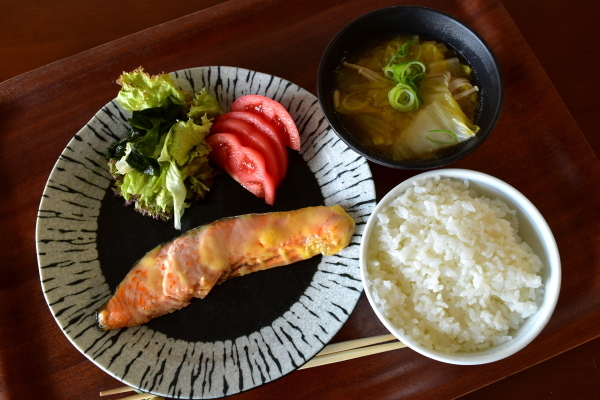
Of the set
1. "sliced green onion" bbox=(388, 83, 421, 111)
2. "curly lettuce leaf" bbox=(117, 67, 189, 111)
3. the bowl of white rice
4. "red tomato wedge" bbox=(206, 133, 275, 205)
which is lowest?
the bowl of white rice

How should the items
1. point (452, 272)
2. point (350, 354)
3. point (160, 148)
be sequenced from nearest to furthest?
point (452, 272), point (350, 354), point (160, 148)

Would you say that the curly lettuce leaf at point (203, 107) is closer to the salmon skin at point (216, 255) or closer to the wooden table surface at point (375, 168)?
the wooden table surface at point (375, 168)

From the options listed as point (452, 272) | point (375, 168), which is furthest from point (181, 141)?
point (452, 272)

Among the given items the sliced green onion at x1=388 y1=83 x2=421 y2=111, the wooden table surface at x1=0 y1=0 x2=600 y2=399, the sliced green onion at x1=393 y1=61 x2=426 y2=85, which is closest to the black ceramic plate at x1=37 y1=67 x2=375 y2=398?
the wooden table surface at x1=0 y1=0 x2=600 y2=399

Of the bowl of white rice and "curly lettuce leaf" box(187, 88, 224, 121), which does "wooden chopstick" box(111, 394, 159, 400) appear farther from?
"curly lettuce leaf" box(187, 88, 224, 121)

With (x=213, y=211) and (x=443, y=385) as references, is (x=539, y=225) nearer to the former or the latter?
(x=443, y=385)

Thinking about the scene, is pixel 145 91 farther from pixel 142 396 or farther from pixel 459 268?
pixel 459 268
